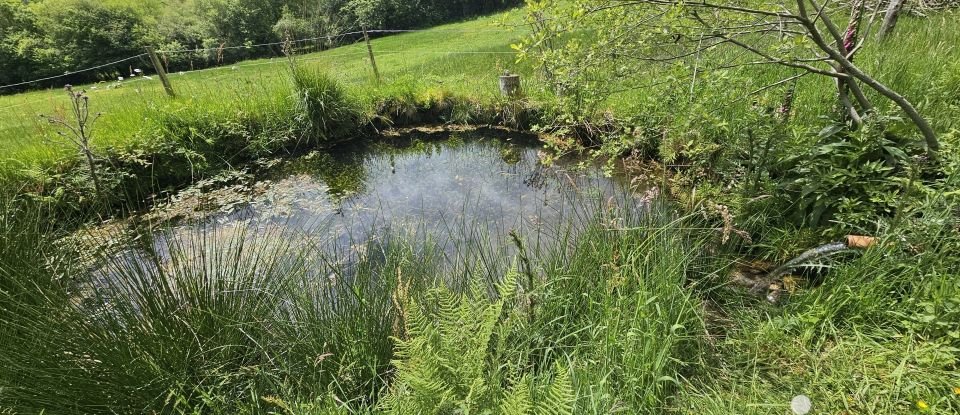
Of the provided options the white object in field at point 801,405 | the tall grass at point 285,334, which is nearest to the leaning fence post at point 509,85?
the tall grass at point 285,334

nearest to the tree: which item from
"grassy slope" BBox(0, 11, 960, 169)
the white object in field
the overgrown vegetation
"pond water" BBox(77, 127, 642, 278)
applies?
the overgrown vegetation

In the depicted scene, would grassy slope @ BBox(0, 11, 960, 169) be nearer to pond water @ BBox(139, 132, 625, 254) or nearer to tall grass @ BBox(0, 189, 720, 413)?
pond water @ BBox(139, 132, 625, 254)

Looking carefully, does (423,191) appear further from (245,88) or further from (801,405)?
(245,88)

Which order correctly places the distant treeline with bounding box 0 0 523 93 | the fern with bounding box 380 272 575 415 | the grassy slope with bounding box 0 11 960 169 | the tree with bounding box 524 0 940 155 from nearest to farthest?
1. the fern with bounding box 380 272 575 415
2. the tree with bounding box 524 0 940 155
3. the grassy slope with bounding box 0 11 960 169
4. the distant treeline with bounding box 0 0 523 93

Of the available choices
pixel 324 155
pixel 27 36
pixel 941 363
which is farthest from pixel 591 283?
pixel 27 36

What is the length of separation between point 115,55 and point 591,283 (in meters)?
26.3

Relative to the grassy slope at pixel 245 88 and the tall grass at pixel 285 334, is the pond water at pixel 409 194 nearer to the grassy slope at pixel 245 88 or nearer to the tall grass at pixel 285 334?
the tall grass at pixel 285 334

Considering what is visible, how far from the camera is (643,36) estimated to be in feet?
8.05

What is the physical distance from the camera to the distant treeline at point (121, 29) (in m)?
17.8

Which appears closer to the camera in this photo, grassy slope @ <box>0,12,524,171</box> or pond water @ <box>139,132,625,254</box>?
pond water @ <box>139,132,625,254</box>

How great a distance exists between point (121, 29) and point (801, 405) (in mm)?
25972

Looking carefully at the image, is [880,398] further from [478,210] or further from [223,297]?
[478,210]

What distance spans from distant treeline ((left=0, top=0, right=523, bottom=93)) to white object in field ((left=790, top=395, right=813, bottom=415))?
15.1 m

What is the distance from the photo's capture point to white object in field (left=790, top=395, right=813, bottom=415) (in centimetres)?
142
